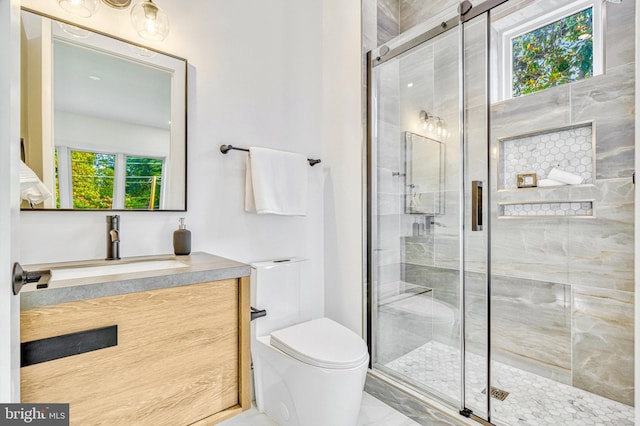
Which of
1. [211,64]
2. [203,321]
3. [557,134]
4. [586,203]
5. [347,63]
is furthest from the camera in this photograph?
[347,63]

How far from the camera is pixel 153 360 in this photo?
3.23 ft

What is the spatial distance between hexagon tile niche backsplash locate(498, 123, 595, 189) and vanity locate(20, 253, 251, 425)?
1875mm

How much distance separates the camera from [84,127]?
1.35 metres

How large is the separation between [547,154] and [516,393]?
1429 millimetres

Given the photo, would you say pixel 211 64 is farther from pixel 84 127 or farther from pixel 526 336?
pixel 526 336

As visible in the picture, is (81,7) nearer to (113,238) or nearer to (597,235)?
(113,238)

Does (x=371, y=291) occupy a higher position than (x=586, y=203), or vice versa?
(x=586, y=203)

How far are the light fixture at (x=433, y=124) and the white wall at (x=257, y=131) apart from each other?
0.42 m

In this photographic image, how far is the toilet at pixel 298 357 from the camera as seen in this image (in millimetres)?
1368

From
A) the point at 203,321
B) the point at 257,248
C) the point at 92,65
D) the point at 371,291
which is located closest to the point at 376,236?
the point at 371,291

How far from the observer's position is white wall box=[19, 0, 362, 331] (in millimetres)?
1426

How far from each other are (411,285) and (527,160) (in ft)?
3.62

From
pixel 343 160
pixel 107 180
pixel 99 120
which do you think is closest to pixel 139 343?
pixel 107 180

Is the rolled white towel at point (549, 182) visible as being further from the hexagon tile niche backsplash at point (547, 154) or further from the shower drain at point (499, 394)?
the shower drain at point (499, 394)
